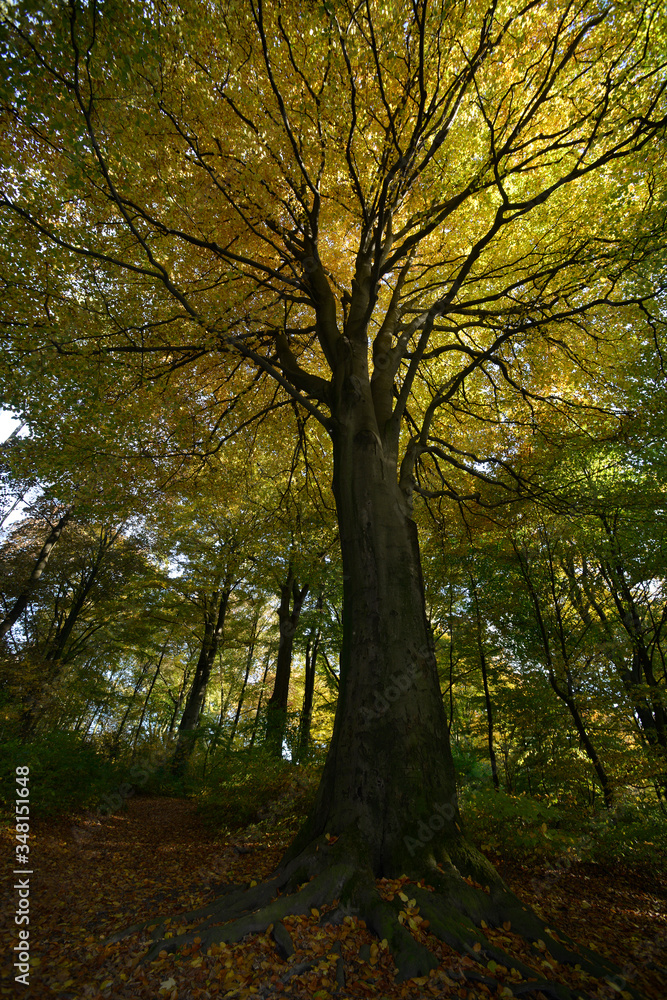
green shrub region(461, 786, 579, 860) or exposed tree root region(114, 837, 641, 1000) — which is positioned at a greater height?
green shrub region(461, 786, 579, 860)

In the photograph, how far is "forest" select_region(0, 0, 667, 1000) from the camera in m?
2.98

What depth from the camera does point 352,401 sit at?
5.02 metres

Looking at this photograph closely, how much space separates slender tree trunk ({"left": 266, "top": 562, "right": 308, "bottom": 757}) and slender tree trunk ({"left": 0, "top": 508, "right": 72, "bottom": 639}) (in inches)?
298

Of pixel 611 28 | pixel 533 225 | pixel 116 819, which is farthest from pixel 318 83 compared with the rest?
pixel 116 819

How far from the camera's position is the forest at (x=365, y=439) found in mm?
2980

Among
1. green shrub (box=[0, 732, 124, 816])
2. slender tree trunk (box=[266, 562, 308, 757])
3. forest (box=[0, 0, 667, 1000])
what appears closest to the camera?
forest (box=[0, 0, 667, 1000])

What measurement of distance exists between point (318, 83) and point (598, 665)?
9983mm

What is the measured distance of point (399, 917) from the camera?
8.50ft

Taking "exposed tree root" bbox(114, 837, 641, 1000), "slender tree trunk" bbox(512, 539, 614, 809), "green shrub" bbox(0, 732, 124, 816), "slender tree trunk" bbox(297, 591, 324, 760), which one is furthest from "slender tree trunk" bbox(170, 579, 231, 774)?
"exposed tree root" bbox(114, 837, 641, 1000)

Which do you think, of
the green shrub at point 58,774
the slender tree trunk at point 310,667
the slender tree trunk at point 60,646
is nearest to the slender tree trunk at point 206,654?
the slender tree trunk at point 310,667

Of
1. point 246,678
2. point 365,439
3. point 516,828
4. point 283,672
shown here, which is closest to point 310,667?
point 283,672

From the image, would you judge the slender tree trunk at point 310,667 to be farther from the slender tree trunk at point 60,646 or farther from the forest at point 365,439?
the slender tree trunk at point 60,646

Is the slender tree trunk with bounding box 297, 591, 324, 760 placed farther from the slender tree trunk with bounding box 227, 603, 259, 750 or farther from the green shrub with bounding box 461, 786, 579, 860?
the green shrub with bounding box 461, 786, 579, 860

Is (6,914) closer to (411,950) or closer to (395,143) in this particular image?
(411,950)
